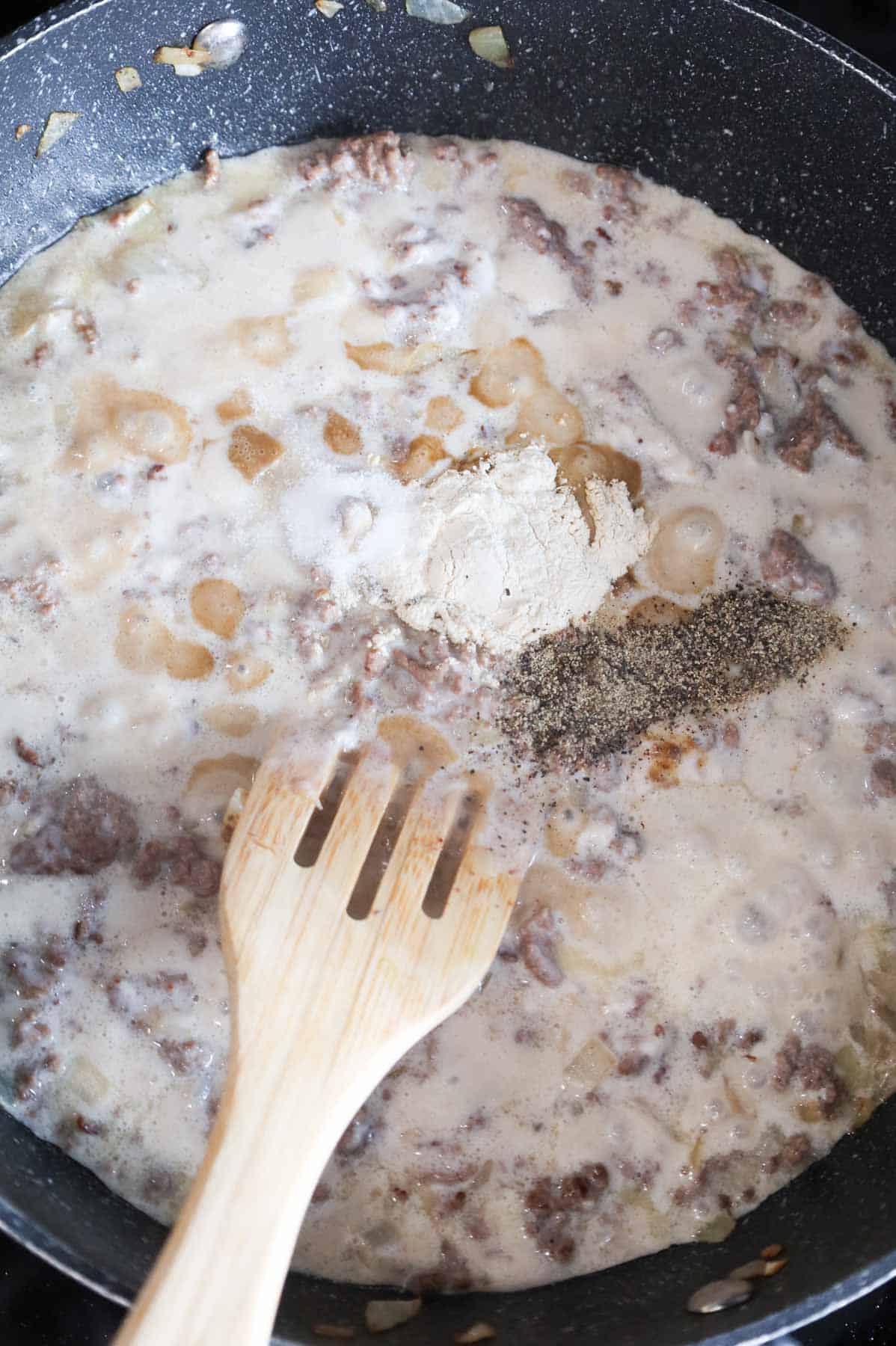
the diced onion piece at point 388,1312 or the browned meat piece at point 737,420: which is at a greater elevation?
the browned meat piece at point 737,420

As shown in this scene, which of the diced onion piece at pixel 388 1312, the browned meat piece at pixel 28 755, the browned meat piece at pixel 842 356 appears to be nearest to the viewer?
the diced onion piece at pixel 388 1312

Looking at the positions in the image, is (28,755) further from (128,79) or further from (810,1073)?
(810,1073)

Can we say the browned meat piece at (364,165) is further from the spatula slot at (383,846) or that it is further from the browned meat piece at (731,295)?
the spatula slot at (383,846)

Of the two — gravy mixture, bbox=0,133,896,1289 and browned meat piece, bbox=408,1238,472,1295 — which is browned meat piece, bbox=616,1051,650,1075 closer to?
gravy mixture, bbox=0,133,896,1289

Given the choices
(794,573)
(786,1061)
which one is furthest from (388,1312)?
(794,573)

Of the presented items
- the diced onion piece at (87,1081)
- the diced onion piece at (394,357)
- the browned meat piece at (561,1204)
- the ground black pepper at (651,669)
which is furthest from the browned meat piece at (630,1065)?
the diced onion piece at (394,357)

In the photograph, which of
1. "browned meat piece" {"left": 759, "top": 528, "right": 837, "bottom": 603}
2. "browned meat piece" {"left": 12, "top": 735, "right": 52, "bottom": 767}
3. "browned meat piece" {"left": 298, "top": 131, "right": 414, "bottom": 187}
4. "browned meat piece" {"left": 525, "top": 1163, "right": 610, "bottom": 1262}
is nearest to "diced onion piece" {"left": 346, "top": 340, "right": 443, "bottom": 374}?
"browned meat piece" {"left": 298, "top": 131, "right": 414, "bottom": 187}
